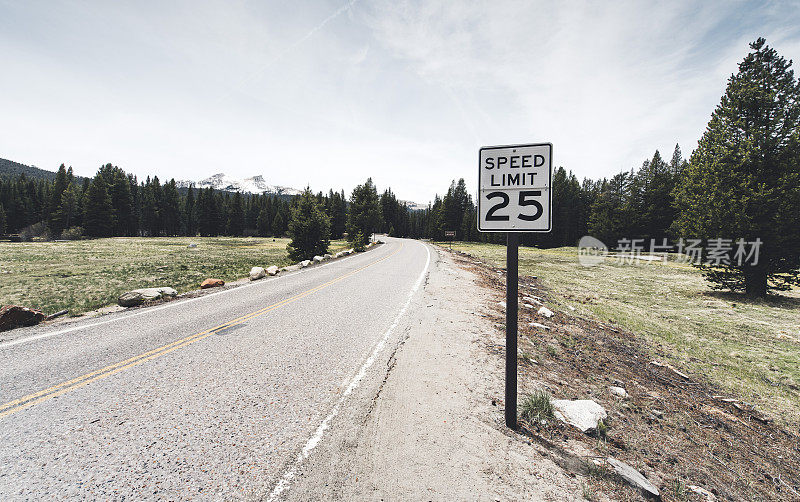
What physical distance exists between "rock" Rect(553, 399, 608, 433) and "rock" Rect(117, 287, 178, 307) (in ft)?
37.2

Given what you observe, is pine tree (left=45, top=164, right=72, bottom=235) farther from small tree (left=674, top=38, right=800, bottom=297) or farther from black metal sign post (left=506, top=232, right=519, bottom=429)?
small tree (left=674, top=38, right=800, bottom=297)

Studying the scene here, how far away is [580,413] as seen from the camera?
411cm

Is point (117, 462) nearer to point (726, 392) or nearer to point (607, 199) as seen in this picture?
point (726, 392)

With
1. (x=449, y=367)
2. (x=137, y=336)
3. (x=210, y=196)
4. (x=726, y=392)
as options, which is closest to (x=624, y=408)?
(x=449, y=367)

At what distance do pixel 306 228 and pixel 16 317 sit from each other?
1687cm

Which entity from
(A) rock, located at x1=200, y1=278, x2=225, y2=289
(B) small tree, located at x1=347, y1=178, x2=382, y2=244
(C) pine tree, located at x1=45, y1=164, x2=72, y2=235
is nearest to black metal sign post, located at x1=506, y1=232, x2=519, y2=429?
(A) rock, located at x1=200, y1=278, x2=225, y2=289

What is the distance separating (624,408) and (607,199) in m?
64.8

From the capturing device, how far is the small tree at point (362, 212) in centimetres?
3884

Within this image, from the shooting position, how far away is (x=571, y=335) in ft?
27.1

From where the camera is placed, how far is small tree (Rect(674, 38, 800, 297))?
14.5m

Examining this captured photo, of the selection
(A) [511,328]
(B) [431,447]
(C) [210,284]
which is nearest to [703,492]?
(A) [511,328]

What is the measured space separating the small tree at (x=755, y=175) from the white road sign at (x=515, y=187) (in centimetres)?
1864

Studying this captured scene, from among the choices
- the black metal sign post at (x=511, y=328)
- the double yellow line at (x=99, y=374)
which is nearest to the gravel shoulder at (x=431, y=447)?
the black metal sign post at (x=511, y=328)

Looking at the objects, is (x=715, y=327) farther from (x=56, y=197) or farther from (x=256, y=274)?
(x=56, y=197)
